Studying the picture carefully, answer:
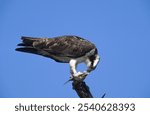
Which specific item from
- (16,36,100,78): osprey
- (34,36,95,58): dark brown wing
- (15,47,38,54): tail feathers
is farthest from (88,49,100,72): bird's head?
(15,47,38,54): tail feathers

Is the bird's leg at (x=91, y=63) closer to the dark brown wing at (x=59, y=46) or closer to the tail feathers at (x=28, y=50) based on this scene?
the dark brown wing at (x=59, y=46)

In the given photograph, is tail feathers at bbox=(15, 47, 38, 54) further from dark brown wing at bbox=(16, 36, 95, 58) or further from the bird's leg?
the bird's leg

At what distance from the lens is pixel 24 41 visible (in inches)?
722

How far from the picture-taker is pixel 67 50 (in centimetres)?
1866

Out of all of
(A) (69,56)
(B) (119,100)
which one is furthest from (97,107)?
(A) (69,56)

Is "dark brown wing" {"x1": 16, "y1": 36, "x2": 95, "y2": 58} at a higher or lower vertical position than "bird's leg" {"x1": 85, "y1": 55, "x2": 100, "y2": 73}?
higher

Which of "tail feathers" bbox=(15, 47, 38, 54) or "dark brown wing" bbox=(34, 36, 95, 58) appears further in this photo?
"dark brown wing" bbox=(34, 36, 95, 58)

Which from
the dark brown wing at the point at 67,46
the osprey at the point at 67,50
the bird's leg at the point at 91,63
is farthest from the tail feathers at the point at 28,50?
the bird's leg at the point at 91,63

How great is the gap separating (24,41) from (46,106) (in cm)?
178

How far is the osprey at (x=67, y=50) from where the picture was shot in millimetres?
18359

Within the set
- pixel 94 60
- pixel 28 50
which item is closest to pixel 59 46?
pixel 28 50

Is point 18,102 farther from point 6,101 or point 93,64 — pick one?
point 93,64

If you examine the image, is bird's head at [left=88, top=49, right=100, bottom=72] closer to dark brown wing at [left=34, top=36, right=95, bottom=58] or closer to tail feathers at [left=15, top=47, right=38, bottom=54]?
dark brown wing at [left=34, top=36, right=95, bottom=58]

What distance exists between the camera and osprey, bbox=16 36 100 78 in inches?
723
